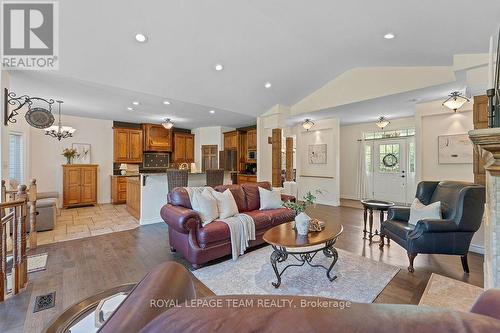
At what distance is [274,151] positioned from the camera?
6.13 m

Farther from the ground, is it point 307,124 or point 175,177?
point 307,124

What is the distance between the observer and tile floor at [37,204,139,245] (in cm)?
395

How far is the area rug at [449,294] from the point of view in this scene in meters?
2.08

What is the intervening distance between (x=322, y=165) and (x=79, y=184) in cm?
719

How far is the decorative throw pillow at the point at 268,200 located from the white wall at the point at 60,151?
5.53 meters

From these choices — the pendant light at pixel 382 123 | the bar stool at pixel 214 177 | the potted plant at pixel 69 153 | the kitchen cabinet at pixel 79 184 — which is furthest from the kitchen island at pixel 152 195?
the pendant light at pixel 382 123

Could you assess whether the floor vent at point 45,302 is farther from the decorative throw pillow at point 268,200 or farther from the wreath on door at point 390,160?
the wreath on door at point 390,160

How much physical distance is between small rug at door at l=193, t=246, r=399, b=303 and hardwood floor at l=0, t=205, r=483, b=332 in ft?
0.41

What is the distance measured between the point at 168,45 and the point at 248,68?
1.43m

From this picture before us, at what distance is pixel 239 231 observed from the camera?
3.10 meters

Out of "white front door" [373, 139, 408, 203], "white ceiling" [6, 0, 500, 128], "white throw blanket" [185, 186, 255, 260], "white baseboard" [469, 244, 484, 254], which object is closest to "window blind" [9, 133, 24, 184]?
"white ceiling" [6, 0, 500, 128]

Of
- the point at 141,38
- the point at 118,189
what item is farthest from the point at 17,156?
the point at 141,38

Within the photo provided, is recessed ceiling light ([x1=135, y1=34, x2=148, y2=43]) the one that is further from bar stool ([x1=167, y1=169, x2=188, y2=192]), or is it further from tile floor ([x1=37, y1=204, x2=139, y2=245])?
tile floor ([x1=37, y1=204, x2=139, y2=245])

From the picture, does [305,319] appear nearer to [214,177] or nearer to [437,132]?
[214,177]
